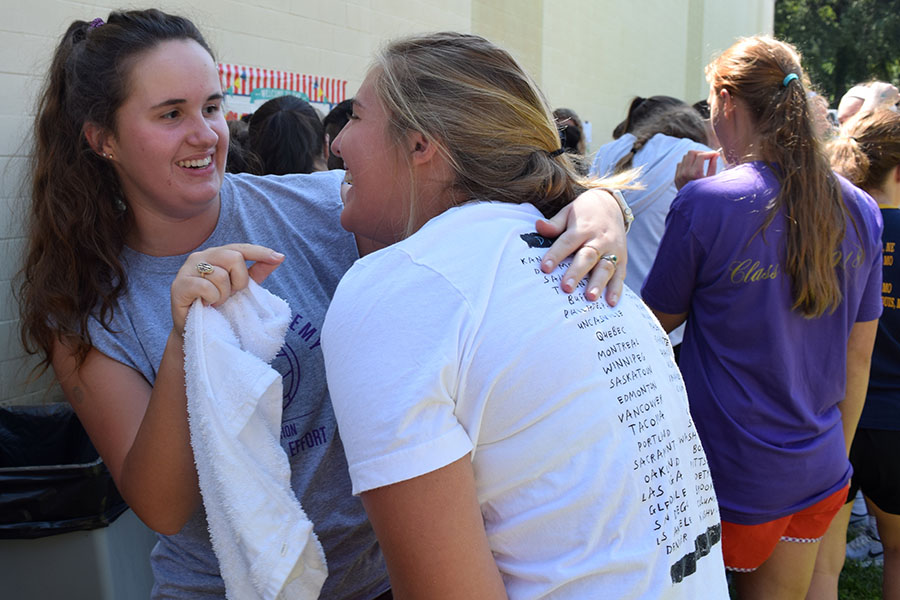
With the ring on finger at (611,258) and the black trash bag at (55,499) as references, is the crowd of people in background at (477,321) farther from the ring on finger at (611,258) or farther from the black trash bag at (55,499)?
the black trash bag at (55,499)

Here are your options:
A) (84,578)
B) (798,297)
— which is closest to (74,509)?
(84,578)

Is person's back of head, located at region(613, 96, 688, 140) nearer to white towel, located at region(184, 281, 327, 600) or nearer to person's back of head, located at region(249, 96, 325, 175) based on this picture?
person's back of head, located at region(249, 96, 325, 175)

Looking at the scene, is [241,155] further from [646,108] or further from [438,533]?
[438,533]

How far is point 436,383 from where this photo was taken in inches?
43.3

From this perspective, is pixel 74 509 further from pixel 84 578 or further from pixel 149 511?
pixel 149 511

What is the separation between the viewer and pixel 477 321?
1141 mm

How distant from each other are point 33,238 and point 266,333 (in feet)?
2.38

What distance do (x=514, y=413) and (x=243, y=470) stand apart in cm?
52

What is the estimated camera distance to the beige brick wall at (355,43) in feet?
11.3

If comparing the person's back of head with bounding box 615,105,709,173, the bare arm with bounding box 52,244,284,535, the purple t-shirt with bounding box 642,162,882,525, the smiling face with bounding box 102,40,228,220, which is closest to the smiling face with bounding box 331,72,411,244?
the bare arm with bounding box 52,244,284,535

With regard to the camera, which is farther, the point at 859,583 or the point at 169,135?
the point at 859,583

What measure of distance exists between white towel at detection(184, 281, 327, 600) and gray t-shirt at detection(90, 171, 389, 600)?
269 millimetres

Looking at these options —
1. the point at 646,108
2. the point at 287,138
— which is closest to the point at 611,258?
the point at 287,138

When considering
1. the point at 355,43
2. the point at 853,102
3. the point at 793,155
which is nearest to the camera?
the point at 793,155
